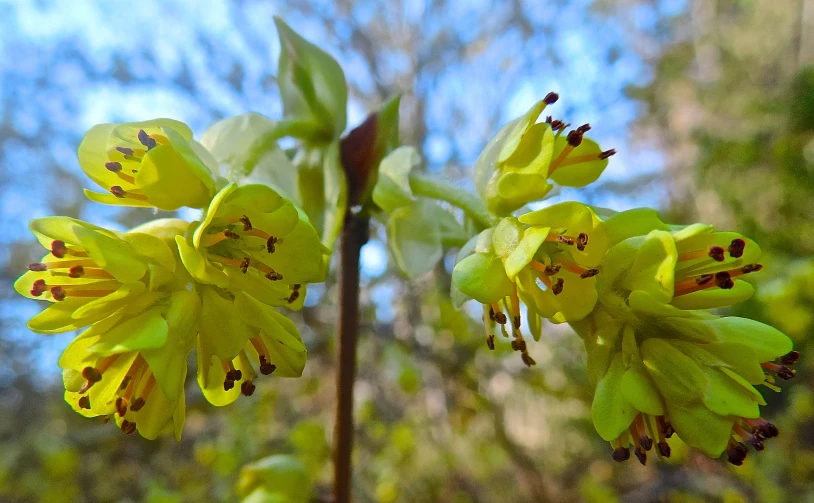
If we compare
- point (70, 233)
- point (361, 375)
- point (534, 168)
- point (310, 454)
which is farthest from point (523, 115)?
point (361, 375)

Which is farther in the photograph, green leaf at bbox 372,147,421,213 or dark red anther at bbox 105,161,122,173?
green leaf at bbox 372,147,421,213

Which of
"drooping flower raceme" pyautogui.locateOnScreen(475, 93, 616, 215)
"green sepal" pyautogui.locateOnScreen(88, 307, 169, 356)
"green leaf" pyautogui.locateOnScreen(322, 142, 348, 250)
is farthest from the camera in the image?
Answer: "green leaf" pyautogui.locateOnScreen(322, 142, 348, 250)

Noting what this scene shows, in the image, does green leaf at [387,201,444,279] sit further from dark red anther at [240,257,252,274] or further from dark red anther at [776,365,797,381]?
dark red anther at [776,365,797,381]

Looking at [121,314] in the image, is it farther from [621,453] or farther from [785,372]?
[785,372]

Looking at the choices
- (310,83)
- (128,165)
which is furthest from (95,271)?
(310,83)

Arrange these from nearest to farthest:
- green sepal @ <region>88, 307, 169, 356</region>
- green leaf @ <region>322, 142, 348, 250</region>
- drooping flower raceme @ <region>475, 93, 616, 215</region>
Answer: green sepal @ <region>88, 307, 169, 356</region> → drooping flower raceme @ <region>475, 93, 616, 215</region> → green leaf @ <region>322, 142, 348, 250</region>

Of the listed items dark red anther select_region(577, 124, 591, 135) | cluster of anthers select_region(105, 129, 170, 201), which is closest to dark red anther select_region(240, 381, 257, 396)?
cluster of anthers select_region(105, 129, 170, 201)

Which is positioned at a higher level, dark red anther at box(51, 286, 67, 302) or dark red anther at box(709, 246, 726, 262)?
dark red anther at box(51, 286, 67, 302)
